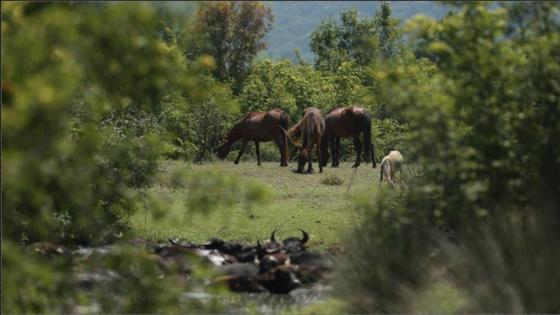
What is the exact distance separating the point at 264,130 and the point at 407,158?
27.4 meters

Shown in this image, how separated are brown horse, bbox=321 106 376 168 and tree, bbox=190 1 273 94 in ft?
95.9

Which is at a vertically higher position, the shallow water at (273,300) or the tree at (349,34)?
the tree at (349,34)

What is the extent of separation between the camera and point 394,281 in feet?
37.9

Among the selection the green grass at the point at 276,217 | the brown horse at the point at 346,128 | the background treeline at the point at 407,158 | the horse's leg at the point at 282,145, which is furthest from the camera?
the brown horse at the point at 346,128

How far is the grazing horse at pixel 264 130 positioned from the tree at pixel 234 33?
2848 cm

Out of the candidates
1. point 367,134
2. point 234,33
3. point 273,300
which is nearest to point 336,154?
point 367,134

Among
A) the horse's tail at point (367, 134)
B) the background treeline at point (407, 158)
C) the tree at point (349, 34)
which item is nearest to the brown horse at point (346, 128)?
the horse's tail at point (367, 134)

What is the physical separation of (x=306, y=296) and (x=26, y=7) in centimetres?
841

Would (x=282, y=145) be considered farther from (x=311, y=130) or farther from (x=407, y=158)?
(x=407, y=158)

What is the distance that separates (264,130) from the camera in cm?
4194

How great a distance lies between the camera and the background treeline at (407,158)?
7.57 m

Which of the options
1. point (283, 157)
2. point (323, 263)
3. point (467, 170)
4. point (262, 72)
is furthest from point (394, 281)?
point (262, 72)

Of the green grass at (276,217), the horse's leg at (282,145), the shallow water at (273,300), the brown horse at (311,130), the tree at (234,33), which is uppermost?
the tree at (234,33)

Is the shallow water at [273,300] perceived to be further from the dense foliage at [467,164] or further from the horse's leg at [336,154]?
the horse's leg at [336,154]
